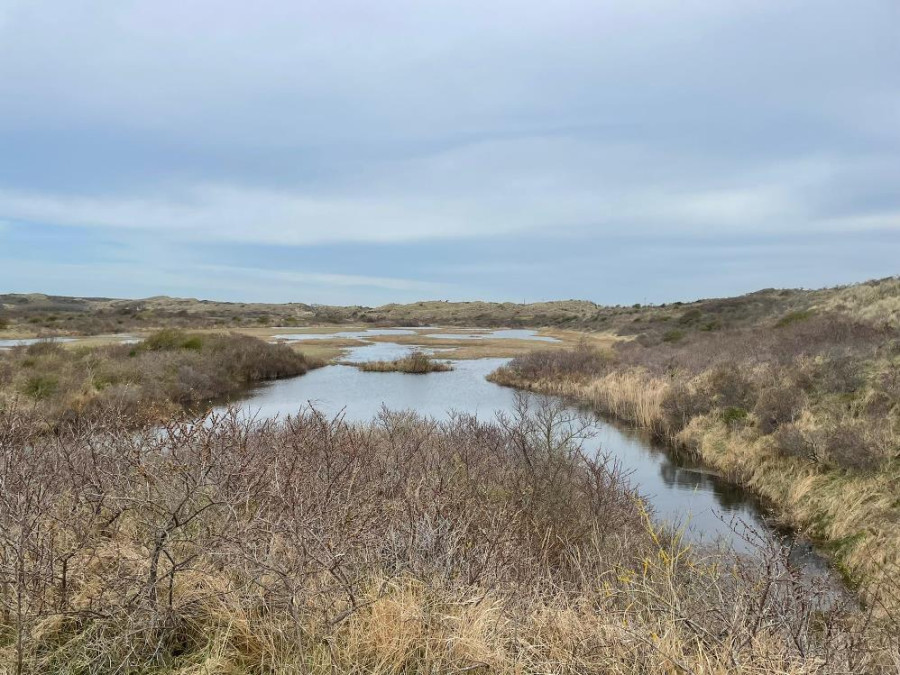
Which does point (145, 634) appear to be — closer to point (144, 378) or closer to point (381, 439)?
point (381, 439)

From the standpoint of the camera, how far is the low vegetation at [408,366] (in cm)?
3506

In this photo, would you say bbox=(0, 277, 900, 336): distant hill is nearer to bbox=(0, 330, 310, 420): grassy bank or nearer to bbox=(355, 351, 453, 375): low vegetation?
bbox=(355, 351, 453, 375): low vegetation

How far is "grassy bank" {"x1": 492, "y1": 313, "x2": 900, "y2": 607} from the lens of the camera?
9.68m

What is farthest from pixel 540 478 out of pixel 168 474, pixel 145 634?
pixel 145 634

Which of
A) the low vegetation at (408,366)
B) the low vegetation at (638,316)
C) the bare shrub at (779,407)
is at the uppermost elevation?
the low vegetation at (638,316)

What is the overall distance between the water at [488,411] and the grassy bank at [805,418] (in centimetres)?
76

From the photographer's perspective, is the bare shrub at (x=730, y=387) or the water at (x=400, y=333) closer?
the bare shrub at (x=730, y=387)

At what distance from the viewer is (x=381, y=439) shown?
11.9 m

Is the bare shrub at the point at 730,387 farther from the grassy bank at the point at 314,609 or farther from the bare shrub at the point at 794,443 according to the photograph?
the grassy bank at the point at 314,609

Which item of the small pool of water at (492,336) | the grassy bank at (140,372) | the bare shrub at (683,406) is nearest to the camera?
the bare shrub at (683,406)

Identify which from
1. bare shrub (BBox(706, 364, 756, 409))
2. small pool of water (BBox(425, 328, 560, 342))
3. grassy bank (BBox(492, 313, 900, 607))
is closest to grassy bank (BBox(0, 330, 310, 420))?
grassy bank (BBox(492, 313, 900, 607))

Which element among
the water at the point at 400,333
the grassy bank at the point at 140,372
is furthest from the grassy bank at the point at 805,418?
the water at the point at 400,333

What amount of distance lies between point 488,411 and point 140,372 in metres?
15.3

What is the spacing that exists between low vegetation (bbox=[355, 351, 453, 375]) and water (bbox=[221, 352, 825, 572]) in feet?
2.53
